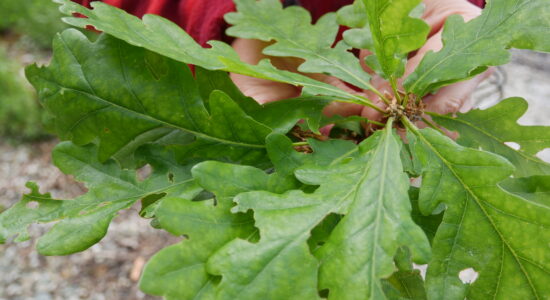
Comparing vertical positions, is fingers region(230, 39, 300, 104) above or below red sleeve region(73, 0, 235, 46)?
below

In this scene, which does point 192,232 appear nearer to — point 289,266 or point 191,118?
point 289,266

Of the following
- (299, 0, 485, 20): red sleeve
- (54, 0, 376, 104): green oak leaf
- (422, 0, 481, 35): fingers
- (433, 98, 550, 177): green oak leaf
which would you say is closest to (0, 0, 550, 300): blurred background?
(422, 0, 481, 35): fingers

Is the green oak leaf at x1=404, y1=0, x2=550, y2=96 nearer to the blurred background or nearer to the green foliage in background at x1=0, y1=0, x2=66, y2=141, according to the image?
the blurred background

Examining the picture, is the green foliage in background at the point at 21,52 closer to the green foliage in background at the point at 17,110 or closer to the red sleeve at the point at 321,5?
the green foliage in background at the point at 17,110

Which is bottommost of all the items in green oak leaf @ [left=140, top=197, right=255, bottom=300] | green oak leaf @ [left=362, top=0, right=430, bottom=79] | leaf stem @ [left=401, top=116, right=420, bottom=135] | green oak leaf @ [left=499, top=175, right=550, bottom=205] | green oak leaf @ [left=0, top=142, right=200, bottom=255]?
green oak leaf @ [left=0, top=142, right=200, bottom=255]

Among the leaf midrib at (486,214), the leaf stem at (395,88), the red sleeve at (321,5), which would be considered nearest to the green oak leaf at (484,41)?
the leaf stem at (395,88)

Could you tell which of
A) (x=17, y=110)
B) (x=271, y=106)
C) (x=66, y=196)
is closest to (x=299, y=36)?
(x=271, y=106)

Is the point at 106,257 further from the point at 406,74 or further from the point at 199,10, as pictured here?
the point at 406,74
